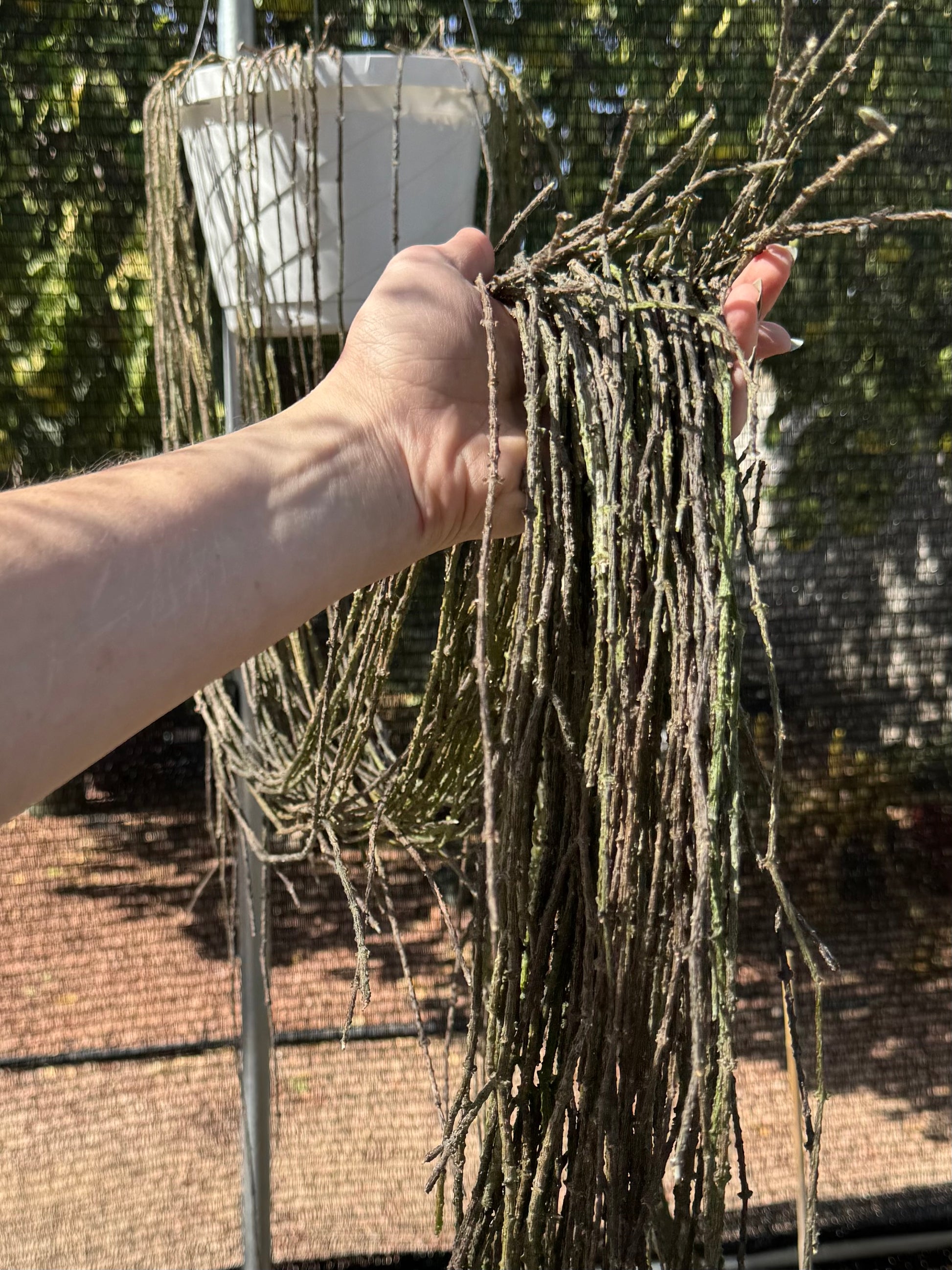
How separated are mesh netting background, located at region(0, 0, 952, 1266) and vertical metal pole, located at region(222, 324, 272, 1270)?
8.9 inches

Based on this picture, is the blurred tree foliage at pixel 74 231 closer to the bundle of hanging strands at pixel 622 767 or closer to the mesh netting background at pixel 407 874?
the mesh netting background at pixel 407 874

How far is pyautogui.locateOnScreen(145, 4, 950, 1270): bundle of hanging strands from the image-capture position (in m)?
0.63

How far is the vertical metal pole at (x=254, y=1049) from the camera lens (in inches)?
54.4

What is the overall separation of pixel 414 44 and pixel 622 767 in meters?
1.32

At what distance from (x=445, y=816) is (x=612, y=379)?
862 millimetres

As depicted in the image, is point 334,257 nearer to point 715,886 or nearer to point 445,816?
point 445,816

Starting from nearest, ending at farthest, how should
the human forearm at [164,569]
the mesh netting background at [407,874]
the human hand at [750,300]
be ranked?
the human forearm at [164,569] → the human hand at [750,300] → the mesh netting background at [407,874]

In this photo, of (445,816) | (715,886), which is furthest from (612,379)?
(445,816)

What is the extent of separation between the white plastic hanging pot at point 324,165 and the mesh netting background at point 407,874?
43 cm

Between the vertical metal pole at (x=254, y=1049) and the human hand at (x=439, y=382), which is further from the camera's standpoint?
the vertical metal pole at (x=254, y=1049)

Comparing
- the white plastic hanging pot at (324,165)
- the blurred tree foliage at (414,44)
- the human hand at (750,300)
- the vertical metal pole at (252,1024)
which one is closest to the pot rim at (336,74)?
the white plastic hanging pot at (324,165)

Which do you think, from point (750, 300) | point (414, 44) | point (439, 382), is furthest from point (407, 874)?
point (414, 44)

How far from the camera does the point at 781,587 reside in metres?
1.73

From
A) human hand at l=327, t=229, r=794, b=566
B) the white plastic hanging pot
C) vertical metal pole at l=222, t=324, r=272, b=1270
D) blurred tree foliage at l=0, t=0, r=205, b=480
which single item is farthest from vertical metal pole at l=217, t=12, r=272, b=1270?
human hand at l=327, t=229, r=794, b=566
